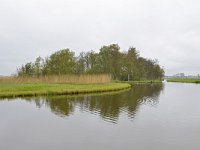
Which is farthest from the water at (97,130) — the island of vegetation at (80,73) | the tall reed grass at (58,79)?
the tall reed grass at (58,79)

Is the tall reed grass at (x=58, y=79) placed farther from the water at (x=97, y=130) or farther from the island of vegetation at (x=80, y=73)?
the water at (x=97, y=130)

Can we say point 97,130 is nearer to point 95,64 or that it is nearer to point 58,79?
point 58,79

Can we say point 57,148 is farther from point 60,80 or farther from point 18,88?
point 60,80

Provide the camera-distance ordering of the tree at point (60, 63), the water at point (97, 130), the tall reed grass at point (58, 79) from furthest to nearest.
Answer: the tree at point (60, 63)
the tall reed grass at point (58, 79)
the water at point (97, 130)

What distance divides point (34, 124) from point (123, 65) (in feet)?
204

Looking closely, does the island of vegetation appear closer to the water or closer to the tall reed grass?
the tall reed grass

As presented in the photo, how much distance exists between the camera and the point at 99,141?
10.2 metres

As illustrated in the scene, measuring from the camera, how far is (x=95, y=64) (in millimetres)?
70500

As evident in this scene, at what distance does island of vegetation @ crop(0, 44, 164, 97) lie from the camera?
3034cm

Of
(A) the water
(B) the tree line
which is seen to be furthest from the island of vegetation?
Answer: (A) the water

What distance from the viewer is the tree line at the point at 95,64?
57469 mm

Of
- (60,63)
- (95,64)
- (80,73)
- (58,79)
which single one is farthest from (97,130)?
(95,64)

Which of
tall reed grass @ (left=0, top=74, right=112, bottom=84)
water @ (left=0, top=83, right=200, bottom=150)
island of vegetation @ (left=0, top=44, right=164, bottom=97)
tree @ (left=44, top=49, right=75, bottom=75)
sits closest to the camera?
water @ (left=0, top=83, right=200, bottom=150)

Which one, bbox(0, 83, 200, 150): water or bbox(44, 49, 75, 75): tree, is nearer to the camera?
bbox(0, 83, 200, 150): water
